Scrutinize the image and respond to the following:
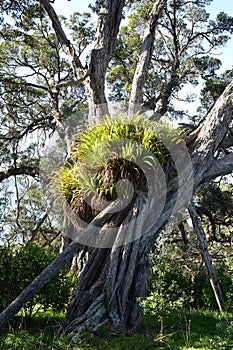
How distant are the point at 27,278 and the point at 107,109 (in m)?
3.32

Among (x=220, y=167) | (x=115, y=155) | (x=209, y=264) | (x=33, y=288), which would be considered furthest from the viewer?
(x=220, y=167)

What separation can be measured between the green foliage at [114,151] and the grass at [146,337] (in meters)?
1.62

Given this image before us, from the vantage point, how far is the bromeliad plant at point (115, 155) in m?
5.26

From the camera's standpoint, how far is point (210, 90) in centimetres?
1002

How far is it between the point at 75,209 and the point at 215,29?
6.99 metres

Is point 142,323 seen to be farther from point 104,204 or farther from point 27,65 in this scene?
point 27,65

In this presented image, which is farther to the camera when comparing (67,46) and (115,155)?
(67,46)

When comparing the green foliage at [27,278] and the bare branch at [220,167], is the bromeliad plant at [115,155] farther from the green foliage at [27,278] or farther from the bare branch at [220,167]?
the green foliage at [27,278]

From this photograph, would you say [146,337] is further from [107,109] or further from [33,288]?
[107,109]

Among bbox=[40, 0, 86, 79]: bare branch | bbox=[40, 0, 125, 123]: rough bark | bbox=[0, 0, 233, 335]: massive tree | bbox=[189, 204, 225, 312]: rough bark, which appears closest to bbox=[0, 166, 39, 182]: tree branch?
bbox=[0, 0, 233, 335]: massive tree

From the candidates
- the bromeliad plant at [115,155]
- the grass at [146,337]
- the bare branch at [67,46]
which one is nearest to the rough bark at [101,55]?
the bare branch at [67,46]

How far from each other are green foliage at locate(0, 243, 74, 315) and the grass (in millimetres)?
245

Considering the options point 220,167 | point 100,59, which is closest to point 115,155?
point 220,167

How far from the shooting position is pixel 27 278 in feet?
16.1
